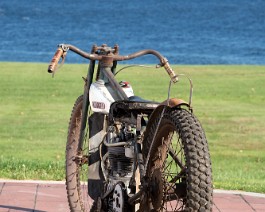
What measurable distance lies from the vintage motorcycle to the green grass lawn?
241 cm

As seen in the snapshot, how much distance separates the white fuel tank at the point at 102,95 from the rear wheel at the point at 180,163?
0.74 m

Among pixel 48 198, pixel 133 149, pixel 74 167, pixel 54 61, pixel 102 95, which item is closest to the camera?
pixel 133 149

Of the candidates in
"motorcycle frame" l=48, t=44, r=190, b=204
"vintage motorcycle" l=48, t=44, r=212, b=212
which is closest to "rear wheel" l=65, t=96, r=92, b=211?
"vintage motorcycle" l=48, t=44, r=212, b=212

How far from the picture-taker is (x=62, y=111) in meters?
16.2

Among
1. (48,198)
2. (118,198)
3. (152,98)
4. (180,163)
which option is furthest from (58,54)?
(152,98)

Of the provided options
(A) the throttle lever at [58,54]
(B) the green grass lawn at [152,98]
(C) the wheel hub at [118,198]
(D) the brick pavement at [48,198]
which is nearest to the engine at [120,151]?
(C) the wheel hub at [118,198]

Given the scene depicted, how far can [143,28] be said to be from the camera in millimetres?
92750

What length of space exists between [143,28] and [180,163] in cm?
8716

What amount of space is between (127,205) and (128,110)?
0.65 m

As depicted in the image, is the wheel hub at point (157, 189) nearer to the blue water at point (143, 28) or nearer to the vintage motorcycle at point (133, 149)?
the vintage motorcycle at point (133, 149)

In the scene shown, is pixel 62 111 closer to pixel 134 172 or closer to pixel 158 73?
pixel 158 73

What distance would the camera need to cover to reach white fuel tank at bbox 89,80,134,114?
6.72m

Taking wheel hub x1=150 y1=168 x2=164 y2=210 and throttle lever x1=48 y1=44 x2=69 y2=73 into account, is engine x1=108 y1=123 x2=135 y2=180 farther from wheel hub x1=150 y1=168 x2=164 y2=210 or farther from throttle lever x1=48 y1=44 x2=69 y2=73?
throttle lever x1=48 y1=44 x2=69 y2=73

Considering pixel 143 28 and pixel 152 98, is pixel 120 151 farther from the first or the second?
pixel 143 28
